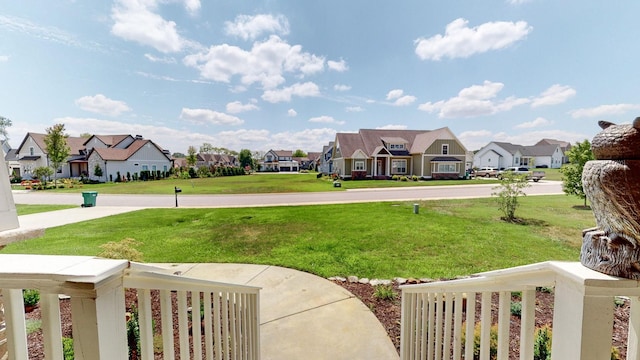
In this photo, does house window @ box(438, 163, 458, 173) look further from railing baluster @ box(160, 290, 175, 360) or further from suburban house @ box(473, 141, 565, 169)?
railing baluster @ box(160, 290, 175, 360)

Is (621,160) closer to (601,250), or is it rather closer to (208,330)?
(601,250)

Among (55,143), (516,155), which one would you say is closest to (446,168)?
(516,155)

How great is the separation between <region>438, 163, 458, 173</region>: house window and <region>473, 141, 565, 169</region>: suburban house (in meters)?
26.2

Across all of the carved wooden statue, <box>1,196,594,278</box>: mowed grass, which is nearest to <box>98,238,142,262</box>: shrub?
<box>1,196,594,278</box>: mowed grass

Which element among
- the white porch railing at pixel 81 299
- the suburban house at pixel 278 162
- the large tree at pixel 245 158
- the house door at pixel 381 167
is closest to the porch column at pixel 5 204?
the white porch railing at pixel 81 299

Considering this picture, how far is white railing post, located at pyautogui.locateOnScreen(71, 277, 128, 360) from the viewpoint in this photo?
871 millimetres

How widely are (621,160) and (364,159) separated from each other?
3130 centimetres

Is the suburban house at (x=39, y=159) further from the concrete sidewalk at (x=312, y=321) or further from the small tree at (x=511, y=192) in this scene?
the small tree at (x=511, y=192)

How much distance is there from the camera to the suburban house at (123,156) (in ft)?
109

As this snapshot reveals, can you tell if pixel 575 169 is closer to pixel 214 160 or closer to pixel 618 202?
pixel 618 202

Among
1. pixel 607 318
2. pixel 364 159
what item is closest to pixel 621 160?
pixel 607 318

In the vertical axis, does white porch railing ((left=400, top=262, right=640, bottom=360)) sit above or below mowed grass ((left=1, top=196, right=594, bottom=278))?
above

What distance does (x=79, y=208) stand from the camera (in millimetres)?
13047

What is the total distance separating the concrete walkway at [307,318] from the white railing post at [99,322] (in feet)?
3.36
